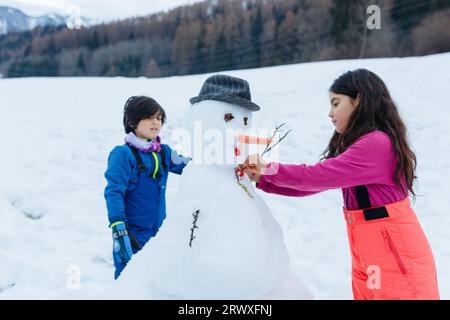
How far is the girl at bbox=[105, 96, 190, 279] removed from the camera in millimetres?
2307

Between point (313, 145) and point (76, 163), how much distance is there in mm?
3983

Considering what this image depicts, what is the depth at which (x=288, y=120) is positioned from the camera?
721cm

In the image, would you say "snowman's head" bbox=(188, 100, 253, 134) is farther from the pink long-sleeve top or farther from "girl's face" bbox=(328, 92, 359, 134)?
"girl's face" bbox=(328, 92, 359, 134)

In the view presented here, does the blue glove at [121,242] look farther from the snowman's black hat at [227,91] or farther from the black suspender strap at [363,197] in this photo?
the black suspender strap at [363,197]

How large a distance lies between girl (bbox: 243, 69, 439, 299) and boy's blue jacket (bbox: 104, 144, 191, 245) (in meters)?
0.94

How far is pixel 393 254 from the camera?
1.55m

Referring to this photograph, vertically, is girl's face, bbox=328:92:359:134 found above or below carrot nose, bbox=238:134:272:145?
above

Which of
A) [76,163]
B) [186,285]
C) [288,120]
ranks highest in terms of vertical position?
[288,120]

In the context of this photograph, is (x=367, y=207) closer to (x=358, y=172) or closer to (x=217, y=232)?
(x=358, y=172)

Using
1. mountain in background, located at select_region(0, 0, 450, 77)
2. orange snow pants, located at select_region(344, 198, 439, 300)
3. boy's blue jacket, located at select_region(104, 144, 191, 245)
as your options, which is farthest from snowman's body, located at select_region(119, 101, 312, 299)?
A: mountain in background, located at select_region(0, 0, 450, 77)

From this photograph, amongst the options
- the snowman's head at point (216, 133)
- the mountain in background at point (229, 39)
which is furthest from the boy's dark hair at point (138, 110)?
the mountain in background at point (229, 39)

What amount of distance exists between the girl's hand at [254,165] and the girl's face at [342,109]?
436 mm

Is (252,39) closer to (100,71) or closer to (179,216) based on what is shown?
(100,71)
